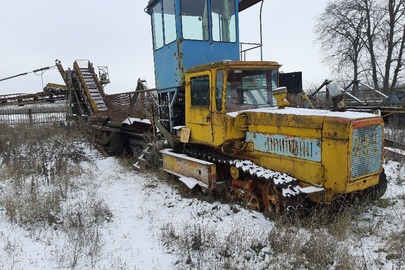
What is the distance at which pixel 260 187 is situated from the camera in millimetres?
→ 5617

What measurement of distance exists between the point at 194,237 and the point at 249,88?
301 cm

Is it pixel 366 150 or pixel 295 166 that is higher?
pixel 366 150

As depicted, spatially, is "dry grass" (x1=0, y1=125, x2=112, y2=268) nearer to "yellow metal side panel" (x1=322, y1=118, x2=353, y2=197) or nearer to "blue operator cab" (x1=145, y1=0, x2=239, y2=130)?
"blue operator cab" (x1=145, y1=0, x2=239, y2=130)

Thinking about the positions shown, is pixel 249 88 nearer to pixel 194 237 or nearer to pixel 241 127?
pixel 241 127

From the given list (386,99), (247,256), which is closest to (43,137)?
(247,256)

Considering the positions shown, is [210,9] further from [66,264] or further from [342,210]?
[66,264]

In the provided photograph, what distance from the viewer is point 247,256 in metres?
4.13

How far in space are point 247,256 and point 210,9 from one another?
5583mm

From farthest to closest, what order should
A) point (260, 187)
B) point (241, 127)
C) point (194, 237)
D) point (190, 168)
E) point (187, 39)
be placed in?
1. point (187, 39)
2. point (190, 168)
3. point (241, 127)
4. point (260, 187)
5. point (194, 237)

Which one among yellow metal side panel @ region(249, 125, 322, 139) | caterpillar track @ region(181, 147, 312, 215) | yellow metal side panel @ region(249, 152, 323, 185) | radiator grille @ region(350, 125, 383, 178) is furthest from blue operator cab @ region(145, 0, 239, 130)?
radiator grille @ region(350, 125, 383, 178)

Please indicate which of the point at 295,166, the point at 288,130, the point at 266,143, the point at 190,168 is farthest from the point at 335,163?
the point at 190,168

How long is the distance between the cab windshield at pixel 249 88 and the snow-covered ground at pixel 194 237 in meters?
1.85

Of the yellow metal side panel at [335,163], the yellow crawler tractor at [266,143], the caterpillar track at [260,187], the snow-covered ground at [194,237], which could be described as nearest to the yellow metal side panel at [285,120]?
the yellow crawler tractor at [266,143]

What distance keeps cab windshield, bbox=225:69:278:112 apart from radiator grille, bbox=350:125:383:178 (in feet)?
6.70
